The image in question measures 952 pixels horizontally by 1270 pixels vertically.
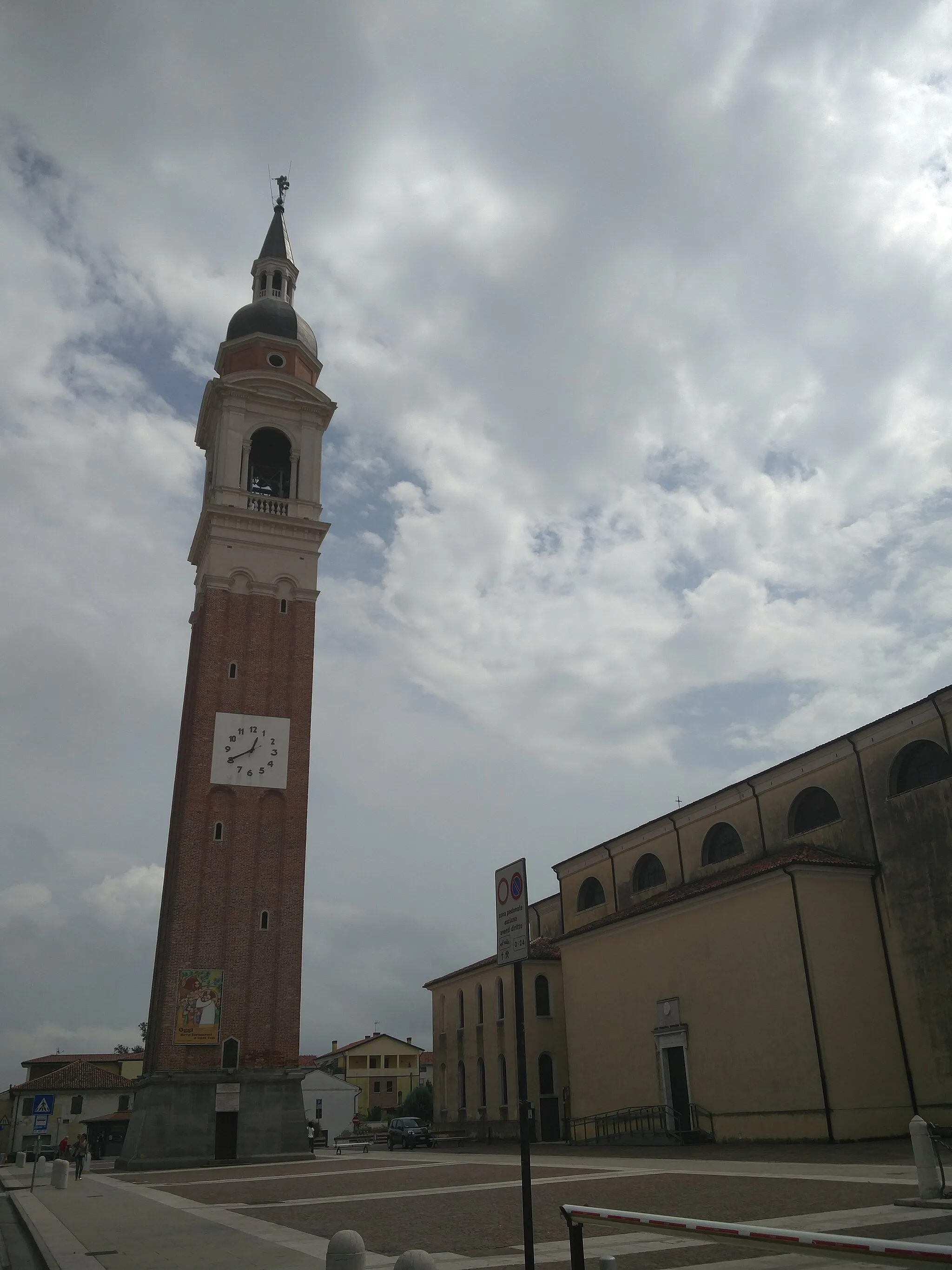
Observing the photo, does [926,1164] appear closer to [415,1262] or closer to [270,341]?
[415,1262]

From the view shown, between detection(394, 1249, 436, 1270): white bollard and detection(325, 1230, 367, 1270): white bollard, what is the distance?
1368 millimetres

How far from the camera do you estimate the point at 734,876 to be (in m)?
28.6

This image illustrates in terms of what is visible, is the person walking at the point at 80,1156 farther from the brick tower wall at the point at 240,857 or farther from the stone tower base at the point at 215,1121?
the brick tower wall at the point at 240,857

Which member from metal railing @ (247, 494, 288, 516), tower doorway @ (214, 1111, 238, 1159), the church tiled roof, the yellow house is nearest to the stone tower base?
tower doorway @ (214, 1111, 238, 1159)

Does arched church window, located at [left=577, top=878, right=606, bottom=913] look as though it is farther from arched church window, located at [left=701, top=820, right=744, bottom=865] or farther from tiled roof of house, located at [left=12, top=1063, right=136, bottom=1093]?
tiled roof of house, located at [left=12, top=1063, right=136, bottom=1093]

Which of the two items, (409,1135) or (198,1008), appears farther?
(409,1135)

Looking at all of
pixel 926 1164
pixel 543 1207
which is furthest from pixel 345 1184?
pixel 926 1164

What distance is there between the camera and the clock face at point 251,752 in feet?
129

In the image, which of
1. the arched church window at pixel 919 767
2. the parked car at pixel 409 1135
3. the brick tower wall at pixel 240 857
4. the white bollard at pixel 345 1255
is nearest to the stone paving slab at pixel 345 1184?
the white bollard at pixel 345 1255

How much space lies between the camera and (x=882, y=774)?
27.3m

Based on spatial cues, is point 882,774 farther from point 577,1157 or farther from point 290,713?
point 290,713

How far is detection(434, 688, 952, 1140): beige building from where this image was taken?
2434 cm

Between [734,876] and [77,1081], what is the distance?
5688 centimetres

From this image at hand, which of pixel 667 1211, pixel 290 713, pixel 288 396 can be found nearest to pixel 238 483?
pixel 288 396
